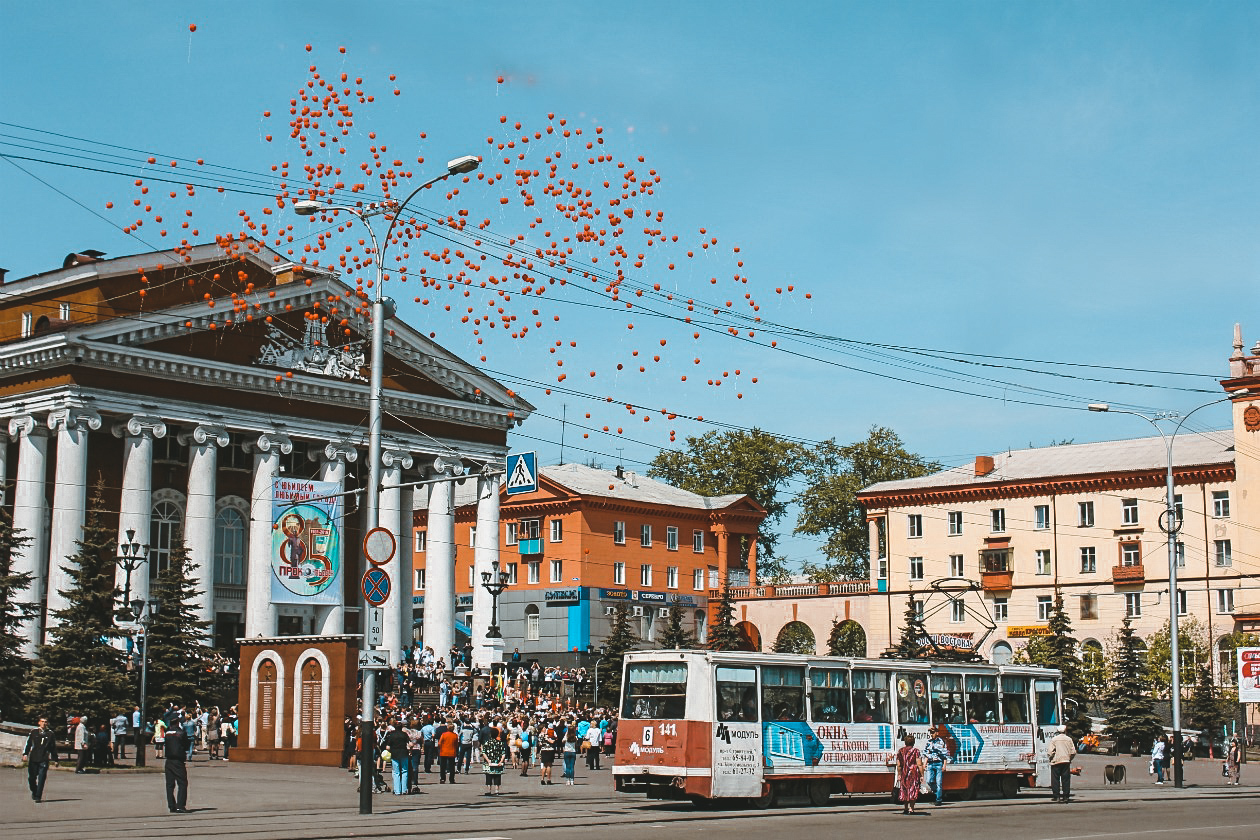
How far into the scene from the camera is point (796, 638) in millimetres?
92875

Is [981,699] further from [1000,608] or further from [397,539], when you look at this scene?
[1000,608]

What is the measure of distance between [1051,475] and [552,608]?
28.1 metres

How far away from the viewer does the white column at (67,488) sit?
182 ft

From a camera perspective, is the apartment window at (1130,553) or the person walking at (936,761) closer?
the person walking at (936,761)

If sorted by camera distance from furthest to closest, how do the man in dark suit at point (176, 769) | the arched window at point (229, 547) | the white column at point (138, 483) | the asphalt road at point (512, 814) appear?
the arched window at point (229, 547) < the white column at point (138, 483) < the man in dark suit at point (176, 769) < the asphalt road at point (512, 814)

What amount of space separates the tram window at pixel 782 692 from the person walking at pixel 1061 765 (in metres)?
6.85

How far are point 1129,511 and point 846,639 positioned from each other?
58.9 ft

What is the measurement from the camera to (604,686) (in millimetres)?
64750

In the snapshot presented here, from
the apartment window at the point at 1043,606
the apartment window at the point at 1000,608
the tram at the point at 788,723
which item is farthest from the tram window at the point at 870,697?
the apartment window at the point at 1000,608

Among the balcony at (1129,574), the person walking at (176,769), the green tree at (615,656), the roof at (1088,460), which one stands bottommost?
the person walking at (176,769)

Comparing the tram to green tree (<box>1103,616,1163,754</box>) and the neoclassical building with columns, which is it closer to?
the neoclassical building with columns

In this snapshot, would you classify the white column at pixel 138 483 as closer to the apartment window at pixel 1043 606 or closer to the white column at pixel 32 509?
the white column at pixel 32 509

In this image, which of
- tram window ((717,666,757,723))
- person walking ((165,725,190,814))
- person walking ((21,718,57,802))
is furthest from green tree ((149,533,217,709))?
tram window ((717,666,757,723))

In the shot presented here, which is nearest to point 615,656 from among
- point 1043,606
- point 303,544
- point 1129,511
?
point 303,544
